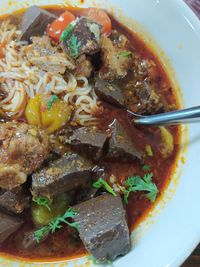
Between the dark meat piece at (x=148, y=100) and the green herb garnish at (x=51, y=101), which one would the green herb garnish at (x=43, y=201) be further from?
the dark meat piece at (x=148, y=100)

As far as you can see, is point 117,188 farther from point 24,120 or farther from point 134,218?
point 24,120

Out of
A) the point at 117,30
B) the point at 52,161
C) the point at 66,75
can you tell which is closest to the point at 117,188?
the point at 52,161

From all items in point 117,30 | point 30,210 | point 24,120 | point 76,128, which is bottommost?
point 30,210

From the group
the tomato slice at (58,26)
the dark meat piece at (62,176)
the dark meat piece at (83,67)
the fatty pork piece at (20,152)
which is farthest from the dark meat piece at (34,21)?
the dark meat piece at (62,176)

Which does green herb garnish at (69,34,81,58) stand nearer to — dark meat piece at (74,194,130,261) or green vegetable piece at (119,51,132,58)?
green vegetable piece at (119,51,132,58)

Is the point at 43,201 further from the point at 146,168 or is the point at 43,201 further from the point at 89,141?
the point at 146,168

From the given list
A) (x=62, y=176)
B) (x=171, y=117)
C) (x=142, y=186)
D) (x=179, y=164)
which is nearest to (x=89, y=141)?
(x=62, y=176)
